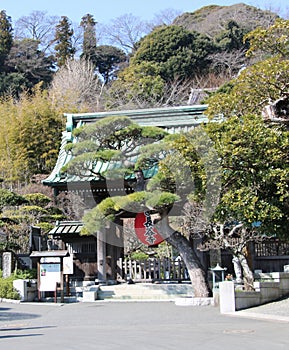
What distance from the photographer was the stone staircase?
1784 cm

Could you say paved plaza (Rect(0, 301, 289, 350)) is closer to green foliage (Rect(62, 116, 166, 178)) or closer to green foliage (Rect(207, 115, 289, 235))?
green foliage (Rect(207, 115, 289, 235))

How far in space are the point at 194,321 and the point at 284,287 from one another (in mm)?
4347

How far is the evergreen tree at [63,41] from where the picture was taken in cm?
5317

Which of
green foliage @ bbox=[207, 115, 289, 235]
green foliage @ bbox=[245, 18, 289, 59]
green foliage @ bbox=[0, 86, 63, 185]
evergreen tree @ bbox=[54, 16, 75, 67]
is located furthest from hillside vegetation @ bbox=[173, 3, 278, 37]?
green foliage @ bbox=[207, 115, 289, 235]

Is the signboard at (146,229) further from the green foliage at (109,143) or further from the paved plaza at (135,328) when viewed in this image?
the paved plaza at (135,328)

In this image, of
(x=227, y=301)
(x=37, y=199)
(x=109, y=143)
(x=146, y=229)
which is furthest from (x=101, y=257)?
(x=37, y=199)

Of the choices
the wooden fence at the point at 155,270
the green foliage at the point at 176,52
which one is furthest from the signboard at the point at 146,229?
the green foliage at the point at 176,52

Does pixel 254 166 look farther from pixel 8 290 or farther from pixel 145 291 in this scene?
pixel 8 290

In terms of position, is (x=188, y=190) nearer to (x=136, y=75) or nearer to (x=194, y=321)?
(x=194, y=321)

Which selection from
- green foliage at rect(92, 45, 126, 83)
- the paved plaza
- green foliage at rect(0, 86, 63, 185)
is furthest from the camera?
green foliage at rect(92, 45, 126, 83)

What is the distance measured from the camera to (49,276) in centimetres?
1742

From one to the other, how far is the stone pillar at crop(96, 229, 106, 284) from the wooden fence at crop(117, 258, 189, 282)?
3.52ft

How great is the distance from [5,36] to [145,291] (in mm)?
41199

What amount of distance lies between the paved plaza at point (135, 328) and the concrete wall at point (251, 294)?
40 cm
